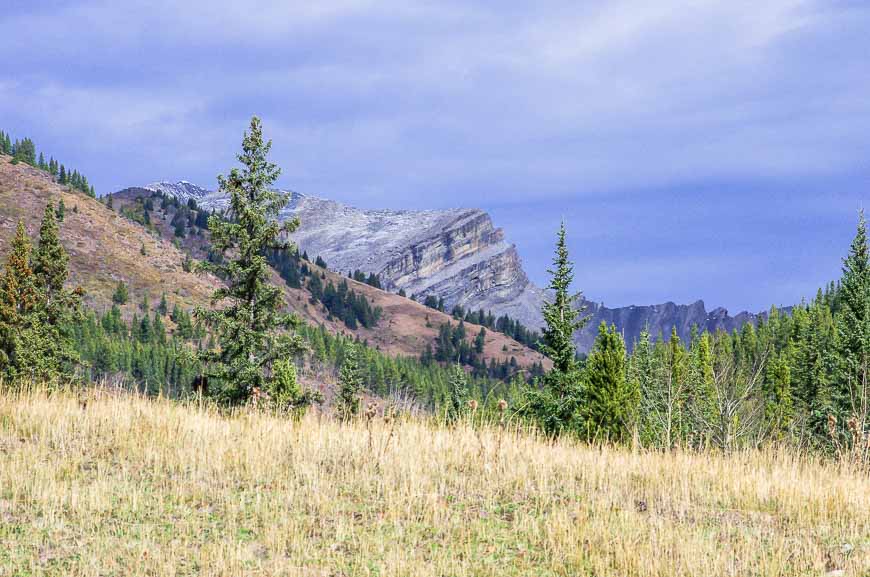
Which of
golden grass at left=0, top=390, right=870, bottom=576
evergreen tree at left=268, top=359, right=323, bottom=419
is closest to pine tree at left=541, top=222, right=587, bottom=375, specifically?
evergreen tree at left=268, top=359, right=323, bottom=419

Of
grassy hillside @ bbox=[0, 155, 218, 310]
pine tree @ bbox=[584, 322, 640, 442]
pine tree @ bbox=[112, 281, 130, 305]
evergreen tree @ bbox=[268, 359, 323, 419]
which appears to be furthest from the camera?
pine tree @ bbox=[112, 281, 130, 305]

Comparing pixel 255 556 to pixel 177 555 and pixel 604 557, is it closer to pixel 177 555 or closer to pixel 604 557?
pixel 177 555

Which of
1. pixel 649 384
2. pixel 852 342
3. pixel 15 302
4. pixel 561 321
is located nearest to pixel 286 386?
pixel 561 321

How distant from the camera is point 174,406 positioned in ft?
42.1

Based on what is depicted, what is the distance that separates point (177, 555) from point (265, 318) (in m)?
24.3

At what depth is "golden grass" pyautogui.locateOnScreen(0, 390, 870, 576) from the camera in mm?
7500

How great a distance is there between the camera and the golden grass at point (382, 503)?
24.6 feet

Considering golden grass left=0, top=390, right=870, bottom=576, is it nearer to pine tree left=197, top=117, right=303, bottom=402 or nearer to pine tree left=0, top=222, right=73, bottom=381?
pine tree left=197, top=117, right=303, bottom=402

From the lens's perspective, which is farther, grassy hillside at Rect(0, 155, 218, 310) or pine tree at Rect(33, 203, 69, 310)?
grassy hillside at Rect(0, 155, 218, 310)

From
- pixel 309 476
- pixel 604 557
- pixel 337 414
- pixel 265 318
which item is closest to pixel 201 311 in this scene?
pixel 265 318

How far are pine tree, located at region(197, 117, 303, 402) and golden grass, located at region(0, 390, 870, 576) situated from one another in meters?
18.5

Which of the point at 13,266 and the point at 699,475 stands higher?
the point at 13,266

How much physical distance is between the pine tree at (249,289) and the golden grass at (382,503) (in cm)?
1855

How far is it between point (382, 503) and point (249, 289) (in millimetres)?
23471
